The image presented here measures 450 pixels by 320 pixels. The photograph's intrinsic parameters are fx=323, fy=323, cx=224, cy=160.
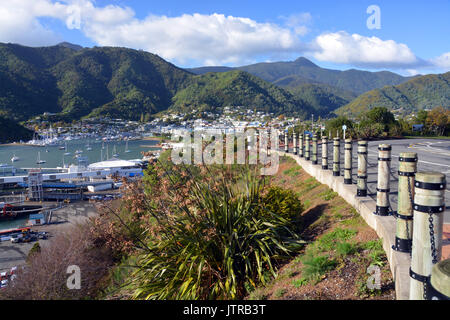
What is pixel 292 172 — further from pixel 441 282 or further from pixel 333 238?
pixel 441 282

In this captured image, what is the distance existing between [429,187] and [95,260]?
31.3 ft

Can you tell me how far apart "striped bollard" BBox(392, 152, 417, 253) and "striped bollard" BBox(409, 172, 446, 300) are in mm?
1103

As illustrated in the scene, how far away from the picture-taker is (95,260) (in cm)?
973

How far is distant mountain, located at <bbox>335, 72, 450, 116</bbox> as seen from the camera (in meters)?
124

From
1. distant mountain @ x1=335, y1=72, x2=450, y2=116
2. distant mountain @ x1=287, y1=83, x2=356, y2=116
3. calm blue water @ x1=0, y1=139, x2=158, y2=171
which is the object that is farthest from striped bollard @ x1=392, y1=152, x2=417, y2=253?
distant mountain @ x1=287, y1=83, x2=356, y2=116

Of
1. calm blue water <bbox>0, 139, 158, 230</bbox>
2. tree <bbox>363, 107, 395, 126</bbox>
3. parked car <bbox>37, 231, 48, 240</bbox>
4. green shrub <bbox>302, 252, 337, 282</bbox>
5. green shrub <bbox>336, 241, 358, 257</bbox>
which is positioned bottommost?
parked car <bbox>37, 231, 48, 240</bbox>

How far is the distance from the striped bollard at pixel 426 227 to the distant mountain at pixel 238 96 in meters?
129

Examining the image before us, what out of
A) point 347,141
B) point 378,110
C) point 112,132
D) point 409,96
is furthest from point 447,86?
point 347,141

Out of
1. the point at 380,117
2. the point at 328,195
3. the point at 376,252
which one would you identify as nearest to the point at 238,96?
the point at 380,117

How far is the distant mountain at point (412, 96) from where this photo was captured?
406 ft

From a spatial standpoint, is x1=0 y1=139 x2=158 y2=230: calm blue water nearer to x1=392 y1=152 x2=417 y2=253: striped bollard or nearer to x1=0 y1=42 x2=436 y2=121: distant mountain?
x1=0 y1=42 x2=436 y2=121: distant mountain

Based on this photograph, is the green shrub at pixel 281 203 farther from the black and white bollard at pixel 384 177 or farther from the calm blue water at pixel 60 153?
the calm blue water at pixel 60 153

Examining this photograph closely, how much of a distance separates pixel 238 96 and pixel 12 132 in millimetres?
96181

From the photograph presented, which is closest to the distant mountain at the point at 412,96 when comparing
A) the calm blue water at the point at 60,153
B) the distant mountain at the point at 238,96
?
the distant mountain at the point at 238,96
